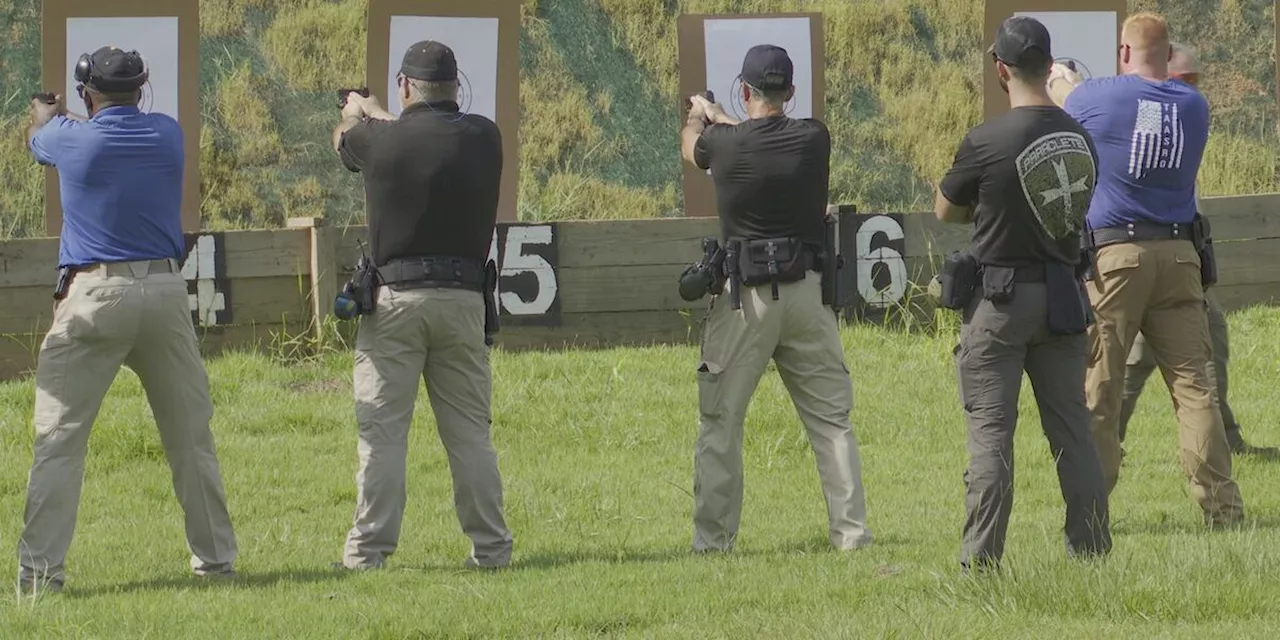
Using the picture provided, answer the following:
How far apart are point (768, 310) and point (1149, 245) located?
5.04 ft

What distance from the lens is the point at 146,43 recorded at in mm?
14031

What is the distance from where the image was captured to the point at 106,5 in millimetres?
13992

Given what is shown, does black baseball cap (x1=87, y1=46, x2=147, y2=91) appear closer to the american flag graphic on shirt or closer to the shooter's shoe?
the american flag graphic on shirt

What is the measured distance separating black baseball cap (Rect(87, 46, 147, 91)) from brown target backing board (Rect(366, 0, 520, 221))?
293 inches

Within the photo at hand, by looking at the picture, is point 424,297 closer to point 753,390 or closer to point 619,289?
point 753,390

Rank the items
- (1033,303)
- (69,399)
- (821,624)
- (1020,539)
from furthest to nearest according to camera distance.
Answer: (1020,539) < (69,399) < (1033,303) < (821,624)

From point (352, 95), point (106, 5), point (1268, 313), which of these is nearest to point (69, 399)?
point (352, 95)

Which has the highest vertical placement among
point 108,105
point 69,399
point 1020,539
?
point 108,105

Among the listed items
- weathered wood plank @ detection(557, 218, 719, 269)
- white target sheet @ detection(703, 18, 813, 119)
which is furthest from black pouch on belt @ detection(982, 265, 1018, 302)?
white target sheet @ detection(703, 18, 813, 119)

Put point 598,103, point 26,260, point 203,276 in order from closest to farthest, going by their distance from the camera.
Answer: point 26,260
point 203,276
point 598,103

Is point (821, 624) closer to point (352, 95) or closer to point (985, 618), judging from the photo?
point (985, 618)

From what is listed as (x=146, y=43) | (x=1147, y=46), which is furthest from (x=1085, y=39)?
(x=1147, y=46)

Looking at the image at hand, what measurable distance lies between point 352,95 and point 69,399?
5.42ft

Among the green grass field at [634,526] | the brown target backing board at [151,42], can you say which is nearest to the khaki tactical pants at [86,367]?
the green grass field at [634,526]
